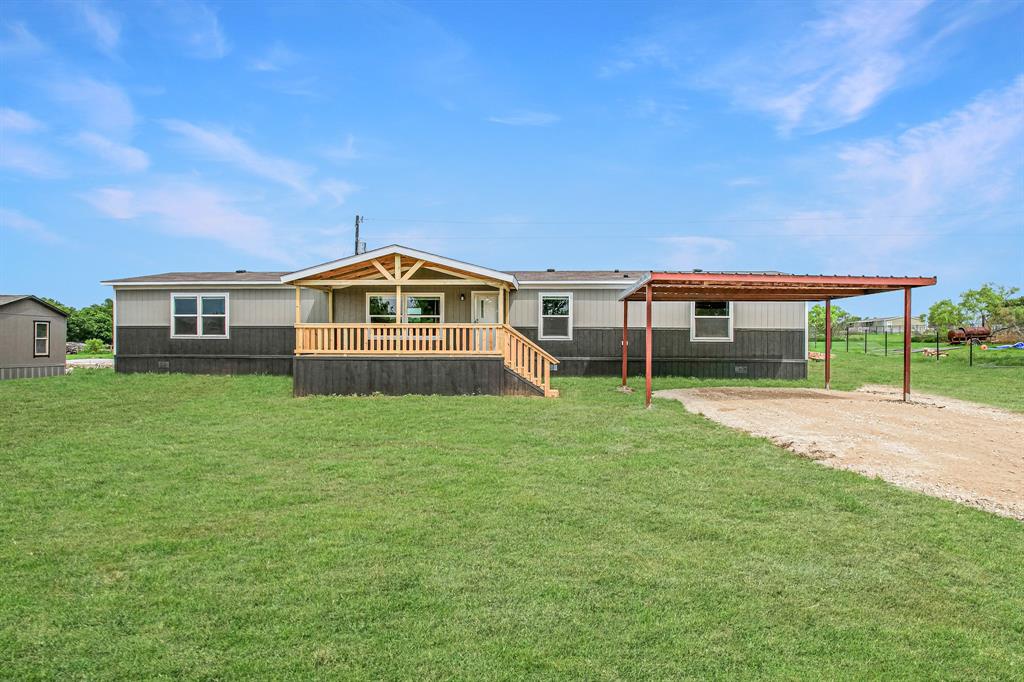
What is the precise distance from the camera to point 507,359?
1280cm

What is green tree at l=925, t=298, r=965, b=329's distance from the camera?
31.2 meters

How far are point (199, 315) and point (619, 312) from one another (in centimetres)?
1173

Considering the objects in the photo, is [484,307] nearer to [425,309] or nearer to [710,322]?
[425,309]

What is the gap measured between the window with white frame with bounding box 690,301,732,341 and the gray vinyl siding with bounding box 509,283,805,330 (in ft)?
0.60

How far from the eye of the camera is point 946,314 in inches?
1228

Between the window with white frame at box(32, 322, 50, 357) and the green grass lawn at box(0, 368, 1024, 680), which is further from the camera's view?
the window with white frame at box(32, 322, 50, 357)

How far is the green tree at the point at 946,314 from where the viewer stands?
31.2m

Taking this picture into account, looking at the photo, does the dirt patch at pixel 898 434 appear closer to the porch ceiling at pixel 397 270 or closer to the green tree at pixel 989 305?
the porch ceiling at pixel 397 270

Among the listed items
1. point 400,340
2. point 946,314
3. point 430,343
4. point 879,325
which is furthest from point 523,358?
point 879,325

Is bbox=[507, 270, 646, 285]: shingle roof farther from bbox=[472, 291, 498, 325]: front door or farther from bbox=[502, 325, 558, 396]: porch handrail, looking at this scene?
bbox=[502, 325, 558, 396]: porch handrail

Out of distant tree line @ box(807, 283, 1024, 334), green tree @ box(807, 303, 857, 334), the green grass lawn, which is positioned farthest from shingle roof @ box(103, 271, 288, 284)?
green tree @ box(807, 303, 857, 334)

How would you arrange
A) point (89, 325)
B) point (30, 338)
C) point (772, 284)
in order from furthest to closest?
1. point (89, 325)
2. point (30, 338)
3. point (772, 284)

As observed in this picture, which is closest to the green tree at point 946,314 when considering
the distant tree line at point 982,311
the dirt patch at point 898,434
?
the distant tree line at point 982,311

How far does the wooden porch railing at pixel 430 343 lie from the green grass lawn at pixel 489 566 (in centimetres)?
530
